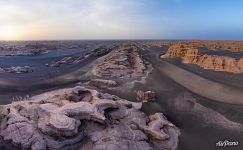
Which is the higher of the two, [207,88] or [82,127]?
[82,127]

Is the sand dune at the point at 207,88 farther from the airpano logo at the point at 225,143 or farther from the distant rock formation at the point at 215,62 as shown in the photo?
the airpano logo at the point at 225,143

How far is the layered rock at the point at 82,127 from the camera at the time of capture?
54.7 ft

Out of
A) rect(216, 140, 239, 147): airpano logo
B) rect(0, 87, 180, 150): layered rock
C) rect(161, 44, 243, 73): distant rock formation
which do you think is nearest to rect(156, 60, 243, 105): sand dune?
rect(161, 44, 243, 73): distant rock formation

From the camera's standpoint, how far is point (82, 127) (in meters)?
18.1

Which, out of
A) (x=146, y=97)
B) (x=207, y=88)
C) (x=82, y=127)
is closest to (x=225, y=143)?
(x=82, y=127)

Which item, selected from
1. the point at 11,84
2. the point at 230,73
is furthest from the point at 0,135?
the point at 230,73

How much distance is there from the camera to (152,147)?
1755 cm

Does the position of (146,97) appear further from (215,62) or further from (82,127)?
(215,62)

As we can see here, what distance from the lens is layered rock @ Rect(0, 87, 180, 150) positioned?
54.7 feet

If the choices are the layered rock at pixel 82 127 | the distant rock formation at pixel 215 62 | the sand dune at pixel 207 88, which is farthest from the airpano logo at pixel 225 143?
the distant rock formation at pixel 215 62

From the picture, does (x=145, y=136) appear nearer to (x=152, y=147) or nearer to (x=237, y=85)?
(x=152, y=147)

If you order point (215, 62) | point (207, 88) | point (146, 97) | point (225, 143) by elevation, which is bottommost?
point (225, 143)

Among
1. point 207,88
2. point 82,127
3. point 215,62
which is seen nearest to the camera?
point 82,127

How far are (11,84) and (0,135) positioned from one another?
61.6 ft
